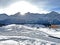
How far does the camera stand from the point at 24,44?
1722cm

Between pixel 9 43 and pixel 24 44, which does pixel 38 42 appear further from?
pixel 9 43

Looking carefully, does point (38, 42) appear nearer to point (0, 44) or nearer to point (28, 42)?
point (28, 42)

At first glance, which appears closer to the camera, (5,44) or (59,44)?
(5,44)

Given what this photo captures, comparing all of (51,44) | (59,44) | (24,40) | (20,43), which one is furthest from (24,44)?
(59,44)

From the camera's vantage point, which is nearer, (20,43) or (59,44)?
(20,43)

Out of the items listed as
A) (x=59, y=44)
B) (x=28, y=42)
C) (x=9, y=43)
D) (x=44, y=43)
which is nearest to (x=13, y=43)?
(x=9, y=43)

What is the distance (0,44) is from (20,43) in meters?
2.06

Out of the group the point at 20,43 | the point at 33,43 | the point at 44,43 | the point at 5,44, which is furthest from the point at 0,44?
the point at 44,43

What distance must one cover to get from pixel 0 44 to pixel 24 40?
123 inches

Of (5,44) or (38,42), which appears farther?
(38,42)

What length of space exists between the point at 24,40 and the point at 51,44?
9.98ft

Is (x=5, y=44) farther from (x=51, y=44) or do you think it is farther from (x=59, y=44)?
(x=59, y=44)

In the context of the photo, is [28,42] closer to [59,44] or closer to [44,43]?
[44,43]

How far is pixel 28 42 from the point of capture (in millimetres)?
18109
